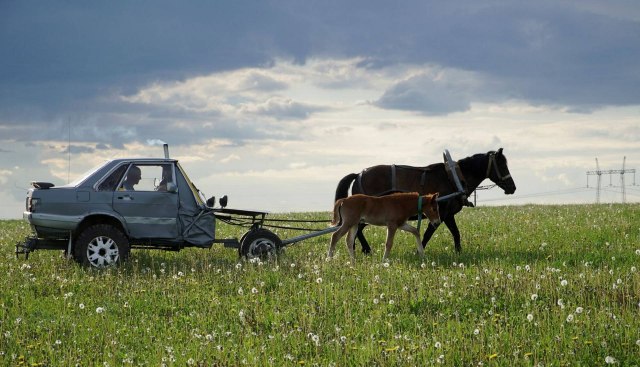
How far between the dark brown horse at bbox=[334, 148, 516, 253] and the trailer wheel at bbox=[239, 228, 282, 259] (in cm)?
260

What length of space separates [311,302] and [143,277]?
4759 millimetres

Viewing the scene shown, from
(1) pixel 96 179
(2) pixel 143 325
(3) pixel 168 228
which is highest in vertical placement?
(1) pixel 96 179

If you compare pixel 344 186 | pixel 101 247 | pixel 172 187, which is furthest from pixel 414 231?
pixel 101 247

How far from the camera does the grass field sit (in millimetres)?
8469

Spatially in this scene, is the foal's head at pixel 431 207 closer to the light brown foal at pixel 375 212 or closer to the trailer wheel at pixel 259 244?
the light brown foal at pixel 375 212

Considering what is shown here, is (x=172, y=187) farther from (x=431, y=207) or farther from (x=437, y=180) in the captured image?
(x=437, y=180)

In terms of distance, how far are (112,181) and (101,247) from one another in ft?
4.89

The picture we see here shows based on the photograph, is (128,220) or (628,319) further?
(128,220)

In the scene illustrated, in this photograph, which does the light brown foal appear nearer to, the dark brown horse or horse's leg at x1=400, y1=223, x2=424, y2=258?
horse's leg at x1=400, y1=223, x2=424, y2=258

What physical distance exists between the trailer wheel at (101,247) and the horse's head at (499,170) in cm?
983

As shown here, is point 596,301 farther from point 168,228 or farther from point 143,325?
point 168,228

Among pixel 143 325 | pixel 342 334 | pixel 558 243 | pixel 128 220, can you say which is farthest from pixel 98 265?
pixel 558 243

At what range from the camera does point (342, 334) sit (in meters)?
9.41

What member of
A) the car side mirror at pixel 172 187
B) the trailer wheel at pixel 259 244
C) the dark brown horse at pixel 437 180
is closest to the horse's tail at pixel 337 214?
the trailer wheel at pixel 259 244
